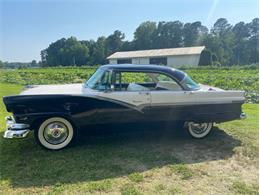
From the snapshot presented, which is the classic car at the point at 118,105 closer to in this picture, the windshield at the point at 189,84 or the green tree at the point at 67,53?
the windshield at the point at 189,84

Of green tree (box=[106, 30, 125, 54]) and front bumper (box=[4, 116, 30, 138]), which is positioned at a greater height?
green tree (box=[106, 30, 125, 54])

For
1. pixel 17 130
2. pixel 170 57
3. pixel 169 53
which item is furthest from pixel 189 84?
pixel 169 53

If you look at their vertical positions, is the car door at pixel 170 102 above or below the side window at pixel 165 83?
below

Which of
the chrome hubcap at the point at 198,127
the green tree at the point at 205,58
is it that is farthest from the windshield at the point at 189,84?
the green tree at the point at 205,58

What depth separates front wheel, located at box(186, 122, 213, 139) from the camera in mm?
5336

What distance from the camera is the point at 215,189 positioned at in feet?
11.2

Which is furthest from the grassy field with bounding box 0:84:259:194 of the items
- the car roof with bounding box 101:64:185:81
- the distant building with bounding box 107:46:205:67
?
the distant building with bounding box 107:46:205:67

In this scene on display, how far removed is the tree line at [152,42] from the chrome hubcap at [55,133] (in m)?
67.1

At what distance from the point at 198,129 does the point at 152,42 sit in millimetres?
72462

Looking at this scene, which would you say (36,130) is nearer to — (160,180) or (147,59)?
(160,180)

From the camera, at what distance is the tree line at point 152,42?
232 ft

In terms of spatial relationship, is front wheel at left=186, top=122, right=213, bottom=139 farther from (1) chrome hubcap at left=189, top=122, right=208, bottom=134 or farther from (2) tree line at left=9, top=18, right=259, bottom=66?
(2) tree line at left=9, top=18, right=259, bottom=66

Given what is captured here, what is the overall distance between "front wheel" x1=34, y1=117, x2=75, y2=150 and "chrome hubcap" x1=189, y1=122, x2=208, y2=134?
94.8 inches

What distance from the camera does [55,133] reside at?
15.2 feet
